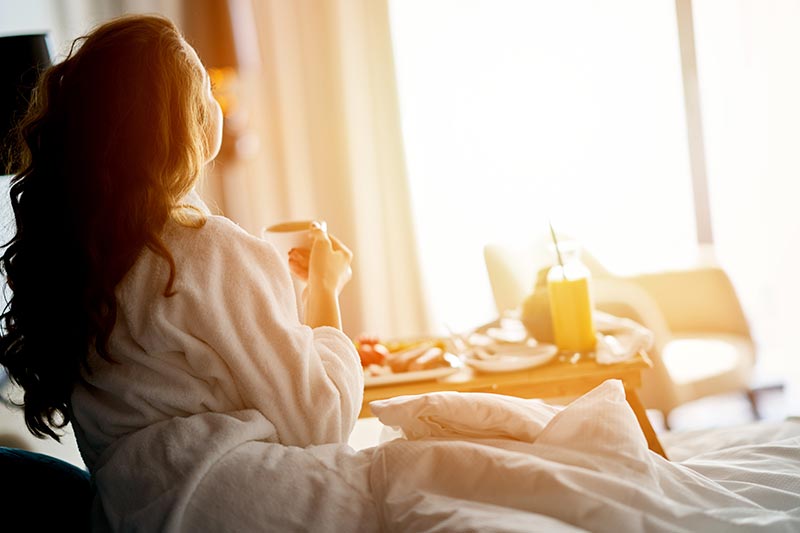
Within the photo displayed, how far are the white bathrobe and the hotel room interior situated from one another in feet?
7.36

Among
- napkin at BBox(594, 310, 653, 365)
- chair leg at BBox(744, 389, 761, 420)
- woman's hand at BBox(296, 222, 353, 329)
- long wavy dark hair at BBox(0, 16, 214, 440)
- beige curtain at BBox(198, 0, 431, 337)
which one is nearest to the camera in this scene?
long wavy dark hair at BBox(0, 16, 214, 440)

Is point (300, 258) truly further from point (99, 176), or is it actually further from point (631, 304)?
point (631, 304)

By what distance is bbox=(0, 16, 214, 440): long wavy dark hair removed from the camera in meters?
1.27

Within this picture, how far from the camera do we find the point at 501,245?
3.01 meters

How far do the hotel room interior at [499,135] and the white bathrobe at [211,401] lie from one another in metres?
2.24

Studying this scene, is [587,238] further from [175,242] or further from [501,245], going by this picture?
[175,242]

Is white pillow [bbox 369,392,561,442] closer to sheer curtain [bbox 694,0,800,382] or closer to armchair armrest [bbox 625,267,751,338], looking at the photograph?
armchair armrest [bbox 625,267,751,338]

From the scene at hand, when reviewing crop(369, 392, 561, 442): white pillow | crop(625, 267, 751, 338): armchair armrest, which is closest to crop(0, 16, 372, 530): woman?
crop(369, 392, 561, 442): white pillow

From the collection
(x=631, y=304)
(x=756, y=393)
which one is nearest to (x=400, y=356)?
(x=631, y=304)

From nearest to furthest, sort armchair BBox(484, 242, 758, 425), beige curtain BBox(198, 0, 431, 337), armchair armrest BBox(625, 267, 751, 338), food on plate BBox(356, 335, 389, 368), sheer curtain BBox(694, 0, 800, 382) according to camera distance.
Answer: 1. food on plate BBox(356, 335, 389, 368)
2. armchair BBox(484, 242, 758, 425)
3. armchair armrest BBox(625, 267, 751, 338)
4. sheer curtain BBox(694, 0, 800, 382)
5. beige curtain BBox(198, 0, 431, 337)

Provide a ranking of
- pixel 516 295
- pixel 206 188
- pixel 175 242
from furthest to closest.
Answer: pixel 206 188, pixel 516 295, pixel 175 242

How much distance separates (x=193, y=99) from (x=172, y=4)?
261cm

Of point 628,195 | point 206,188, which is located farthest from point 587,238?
point 206,188

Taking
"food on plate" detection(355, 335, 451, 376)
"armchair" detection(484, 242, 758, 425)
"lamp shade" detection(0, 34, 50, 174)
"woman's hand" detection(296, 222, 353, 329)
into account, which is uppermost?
"lamp shade" detection(0, 34, 50, 174)
